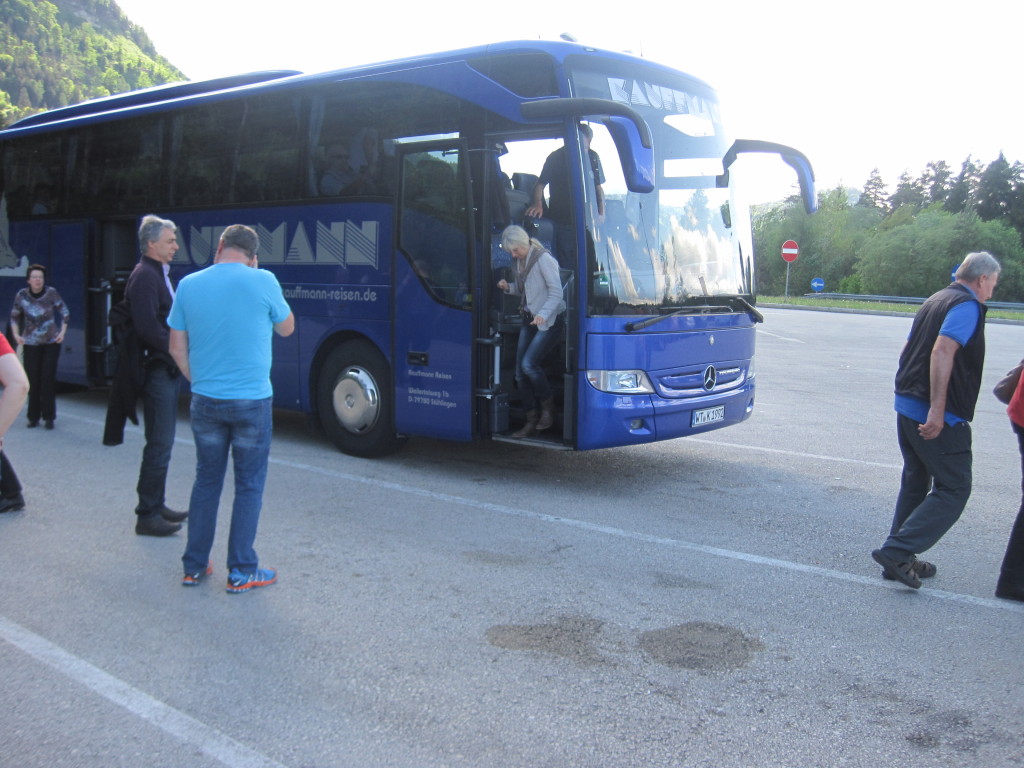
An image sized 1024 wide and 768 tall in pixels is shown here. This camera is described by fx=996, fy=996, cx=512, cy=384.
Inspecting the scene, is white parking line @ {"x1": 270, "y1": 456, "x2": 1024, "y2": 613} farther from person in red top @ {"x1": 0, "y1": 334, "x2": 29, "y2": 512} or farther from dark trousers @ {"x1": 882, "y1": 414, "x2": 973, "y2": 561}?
person in red top @ {"x1": 0, "y1": 334, "x2": 29, "y2": 512}

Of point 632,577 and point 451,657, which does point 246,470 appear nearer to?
point 451,657

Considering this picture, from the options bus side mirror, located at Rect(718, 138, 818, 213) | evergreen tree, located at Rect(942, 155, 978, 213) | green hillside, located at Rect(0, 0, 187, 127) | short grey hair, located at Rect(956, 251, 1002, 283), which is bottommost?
short grey hair, located at Rect(956, 251, 1002, 283)

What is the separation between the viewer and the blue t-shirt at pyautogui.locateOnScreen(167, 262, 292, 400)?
4.97m

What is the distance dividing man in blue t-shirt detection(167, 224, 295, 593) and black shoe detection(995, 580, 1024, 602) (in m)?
3.91

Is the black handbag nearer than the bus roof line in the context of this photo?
Yes

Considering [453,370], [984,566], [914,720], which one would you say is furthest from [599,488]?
[914,720]

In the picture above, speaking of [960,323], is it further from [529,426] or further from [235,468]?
[235,468]

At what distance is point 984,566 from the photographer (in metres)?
5.88

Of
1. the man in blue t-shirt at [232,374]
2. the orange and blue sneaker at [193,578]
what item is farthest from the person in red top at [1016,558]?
the orange and blue sneaker at [193,578]

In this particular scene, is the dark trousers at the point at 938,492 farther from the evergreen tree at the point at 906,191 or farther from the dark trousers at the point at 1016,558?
the evergreen tree at the point at 906,191

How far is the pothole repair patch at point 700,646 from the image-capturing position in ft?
14.2

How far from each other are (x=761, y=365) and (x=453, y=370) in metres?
11.2

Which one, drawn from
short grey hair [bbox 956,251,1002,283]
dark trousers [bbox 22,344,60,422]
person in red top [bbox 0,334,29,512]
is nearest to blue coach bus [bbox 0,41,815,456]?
dark trousers [bbox 22,344,60,422]

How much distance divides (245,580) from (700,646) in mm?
2350
